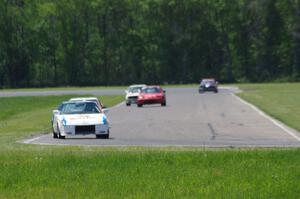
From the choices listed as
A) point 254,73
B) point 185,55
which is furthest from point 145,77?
point 254,73

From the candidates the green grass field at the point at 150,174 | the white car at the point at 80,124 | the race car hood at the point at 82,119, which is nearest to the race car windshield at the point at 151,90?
the white car at the point at 80,124

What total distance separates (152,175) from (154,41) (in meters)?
117

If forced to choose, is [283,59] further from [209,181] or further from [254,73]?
[209,181]

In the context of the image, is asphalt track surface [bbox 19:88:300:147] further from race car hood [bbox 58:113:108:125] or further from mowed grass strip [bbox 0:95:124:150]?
mowed grass strip [bbox 0:95:124:150]

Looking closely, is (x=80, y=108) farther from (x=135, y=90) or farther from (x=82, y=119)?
(x=135, y=90)

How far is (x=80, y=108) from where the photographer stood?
3012cm

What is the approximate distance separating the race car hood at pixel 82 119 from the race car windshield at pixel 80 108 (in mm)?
586

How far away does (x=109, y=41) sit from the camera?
133 metres

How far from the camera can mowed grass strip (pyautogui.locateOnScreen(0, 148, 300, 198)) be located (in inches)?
547

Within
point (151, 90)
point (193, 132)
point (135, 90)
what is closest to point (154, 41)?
point (135, 90)

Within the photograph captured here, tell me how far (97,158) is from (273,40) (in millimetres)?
118278

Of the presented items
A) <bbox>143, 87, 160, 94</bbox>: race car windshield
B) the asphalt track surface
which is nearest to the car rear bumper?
<bbox>143, 87, 160, 94</bbox>: race car windshield

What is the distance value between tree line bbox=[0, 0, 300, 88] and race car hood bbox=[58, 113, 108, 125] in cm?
9941

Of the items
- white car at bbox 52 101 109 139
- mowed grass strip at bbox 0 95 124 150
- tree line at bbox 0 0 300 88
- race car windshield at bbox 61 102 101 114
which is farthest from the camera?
tree line at bbox 0 0 300 88
